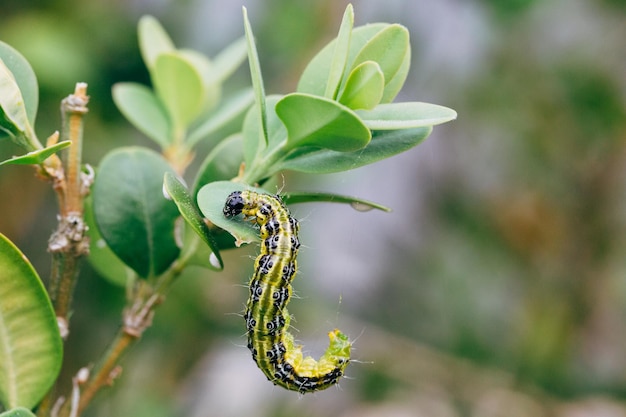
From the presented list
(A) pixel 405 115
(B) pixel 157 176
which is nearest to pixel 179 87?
(B) pixel 157 176

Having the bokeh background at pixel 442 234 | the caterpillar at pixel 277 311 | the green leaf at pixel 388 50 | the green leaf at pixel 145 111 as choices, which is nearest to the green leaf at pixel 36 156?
the caterpillar at pixel 277 311

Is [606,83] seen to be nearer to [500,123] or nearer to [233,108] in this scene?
[500,123]

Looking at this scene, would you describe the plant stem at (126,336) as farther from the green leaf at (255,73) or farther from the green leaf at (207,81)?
the green leaf at (207,81)

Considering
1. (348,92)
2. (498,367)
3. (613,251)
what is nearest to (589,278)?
(613,251)

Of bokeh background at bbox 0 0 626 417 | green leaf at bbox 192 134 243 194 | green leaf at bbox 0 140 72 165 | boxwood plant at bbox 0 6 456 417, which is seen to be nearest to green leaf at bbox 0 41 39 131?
boxwood plant at bbox 0 6 456 417

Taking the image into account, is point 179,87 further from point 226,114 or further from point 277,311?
point 277,311

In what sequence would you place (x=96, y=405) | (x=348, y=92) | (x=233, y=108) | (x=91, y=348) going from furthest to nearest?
1. (x=91, y=348)
2. (x=96, y=405)
3. (x=233, y=108)
4. (x=348, y=92)

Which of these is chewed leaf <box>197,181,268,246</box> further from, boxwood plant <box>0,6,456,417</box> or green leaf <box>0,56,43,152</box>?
green leaf <box>0,56,43,152</box>
